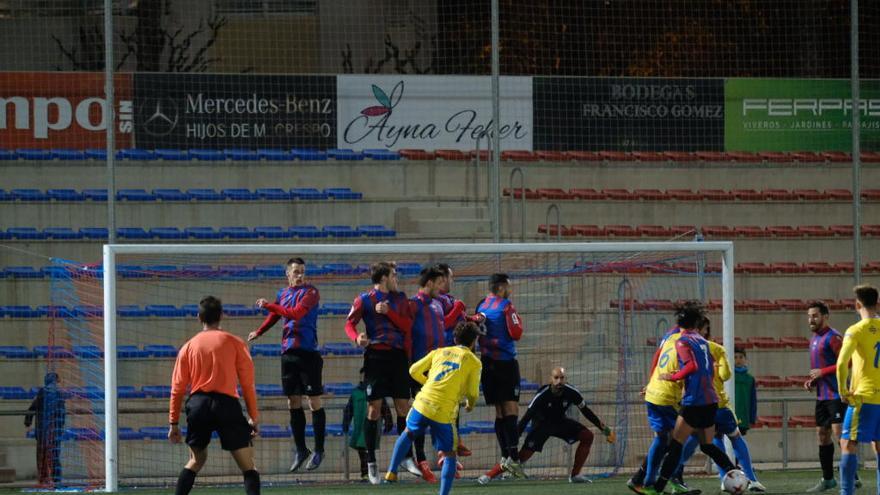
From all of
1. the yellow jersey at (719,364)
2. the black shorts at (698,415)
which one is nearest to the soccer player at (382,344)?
the black shorts at (698,415)

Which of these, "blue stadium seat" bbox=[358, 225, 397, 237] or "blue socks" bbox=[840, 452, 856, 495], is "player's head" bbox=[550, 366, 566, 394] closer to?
"blue socks" bbox=[840, 452, 856, 495]

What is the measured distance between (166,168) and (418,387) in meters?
7.86

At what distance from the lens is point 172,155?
63.5 ft

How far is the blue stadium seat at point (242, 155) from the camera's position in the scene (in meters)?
19.5

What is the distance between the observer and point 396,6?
2123 centimetres

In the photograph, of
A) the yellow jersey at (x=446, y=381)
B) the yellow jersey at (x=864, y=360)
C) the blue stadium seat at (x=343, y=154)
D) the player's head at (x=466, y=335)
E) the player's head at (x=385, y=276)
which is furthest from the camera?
the blue stadium seat at (x=343, y=154)

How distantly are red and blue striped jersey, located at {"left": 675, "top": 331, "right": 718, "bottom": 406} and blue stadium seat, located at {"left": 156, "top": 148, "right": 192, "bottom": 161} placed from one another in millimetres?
10125

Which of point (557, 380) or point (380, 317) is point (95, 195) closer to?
point (380, 317)

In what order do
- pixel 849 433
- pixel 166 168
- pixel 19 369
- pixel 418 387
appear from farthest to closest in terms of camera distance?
pixel 166 168 < pixel 19 369 < pixel 418 387 < pixel 849 433

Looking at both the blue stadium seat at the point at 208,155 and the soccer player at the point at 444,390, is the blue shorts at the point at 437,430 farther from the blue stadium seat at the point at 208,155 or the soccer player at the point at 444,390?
the blue stadium seat at the point at 208,155

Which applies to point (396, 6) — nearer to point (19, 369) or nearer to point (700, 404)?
point (19, 369)

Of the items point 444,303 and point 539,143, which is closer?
point 444,303

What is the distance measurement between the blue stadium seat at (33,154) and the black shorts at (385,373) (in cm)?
867

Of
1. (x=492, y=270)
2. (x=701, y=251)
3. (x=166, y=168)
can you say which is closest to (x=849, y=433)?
(x=701, y=251)
